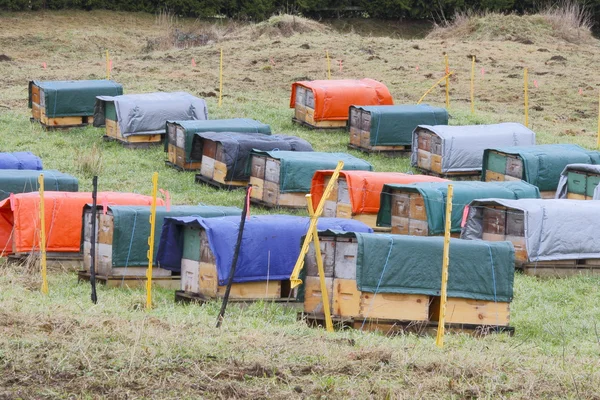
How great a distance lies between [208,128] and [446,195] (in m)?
8.50

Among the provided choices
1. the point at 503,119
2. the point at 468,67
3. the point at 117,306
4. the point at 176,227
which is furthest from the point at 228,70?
the point at 117,306

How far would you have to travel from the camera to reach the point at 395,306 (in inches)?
571

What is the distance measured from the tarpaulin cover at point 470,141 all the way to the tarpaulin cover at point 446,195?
16.0 feet

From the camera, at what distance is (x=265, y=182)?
79.1ft

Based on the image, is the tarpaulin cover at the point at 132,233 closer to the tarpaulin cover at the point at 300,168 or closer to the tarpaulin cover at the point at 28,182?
the tarpaulin cover at the point at 28,182

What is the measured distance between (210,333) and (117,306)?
2.63 m

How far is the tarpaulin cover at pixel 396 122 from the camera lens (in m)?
29.1

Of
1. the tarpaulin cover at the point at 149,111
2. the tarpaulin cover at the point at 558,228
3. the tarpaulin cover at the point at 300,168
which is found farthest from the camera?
the tarpaulin cover at the point at 149,111

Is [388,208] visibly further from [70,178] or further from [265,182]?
[70,178]

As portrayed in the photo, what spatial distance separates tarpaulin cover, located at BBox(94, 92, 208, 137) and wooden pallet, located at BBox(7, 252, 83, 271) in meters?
11.0

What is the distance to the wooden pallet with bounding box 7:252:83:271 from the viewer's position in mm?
17906

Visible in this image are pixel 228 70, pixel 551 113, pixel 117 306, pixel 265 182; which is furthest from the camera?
pixel 228 70

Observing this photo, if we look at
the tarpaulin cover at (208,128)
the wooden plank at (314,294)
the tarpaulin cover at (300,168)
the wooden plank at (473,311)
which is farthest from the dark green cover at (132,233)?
the tarpaulin cover at (208,128)

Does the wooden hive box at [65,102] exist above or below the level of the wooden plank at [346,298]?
below
